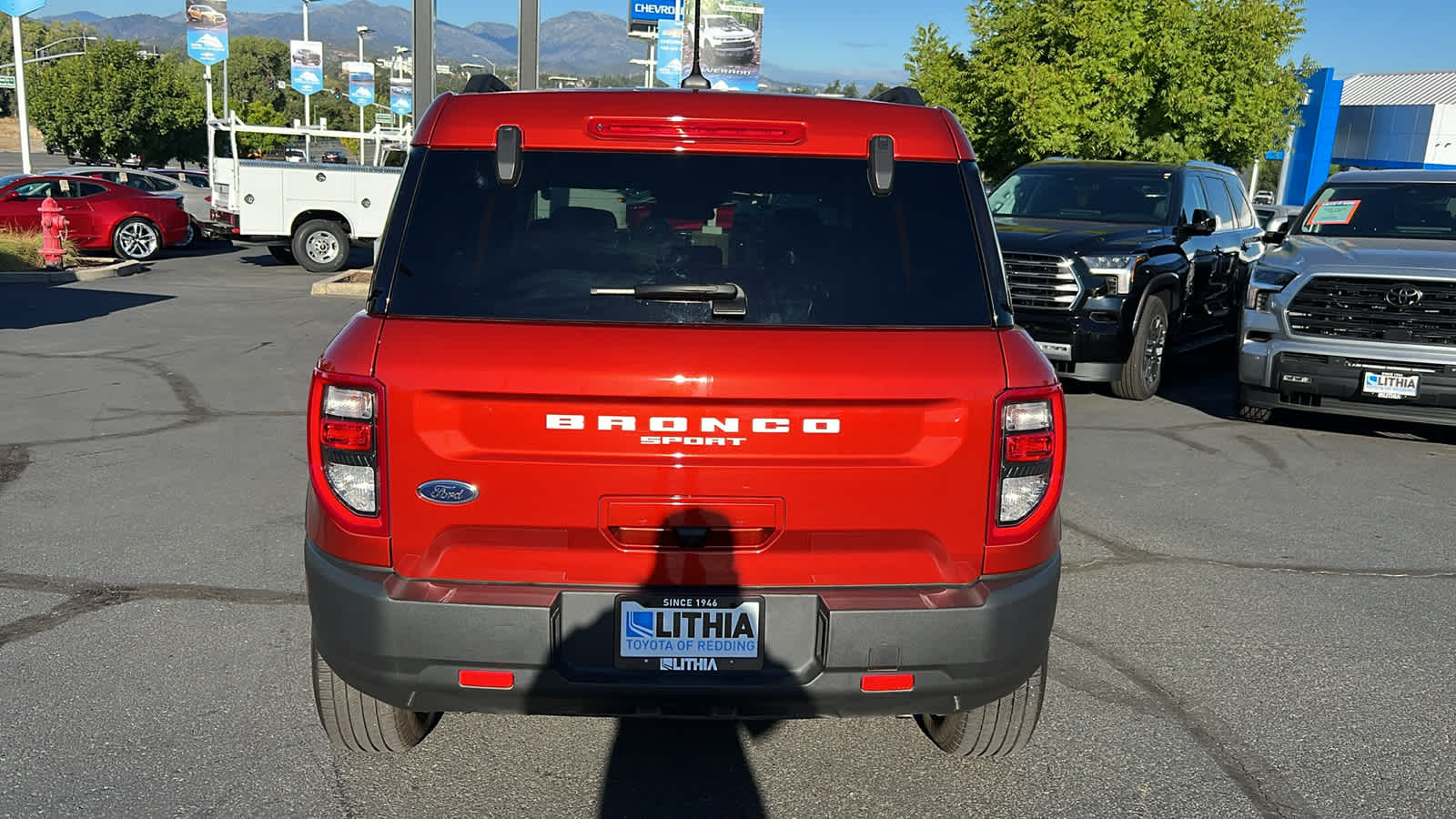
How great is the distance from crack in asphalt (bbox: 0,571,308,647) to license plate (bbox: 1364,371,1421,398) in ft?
23.9

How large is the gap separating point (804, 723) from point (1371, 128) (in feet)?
190

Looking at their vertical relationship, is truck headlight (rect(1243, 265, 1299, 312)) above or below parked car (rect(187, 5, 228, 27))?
below

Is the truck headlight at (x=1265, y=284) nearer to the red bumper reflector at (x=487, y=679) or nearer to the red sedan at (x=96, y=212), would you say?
the red bumper reflector at (x=487, y=679)

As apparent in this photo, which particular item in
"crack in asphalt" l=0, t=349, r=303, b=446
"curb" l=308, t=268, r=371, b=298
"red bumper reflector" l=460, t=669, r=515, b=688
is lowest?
"curb" l=308, t=268, r=371, b=298

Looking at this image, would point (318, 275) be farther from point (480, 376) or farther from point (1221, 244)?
point (480, 376)

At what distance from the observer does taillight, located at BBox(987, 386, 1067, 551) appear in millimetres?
3109

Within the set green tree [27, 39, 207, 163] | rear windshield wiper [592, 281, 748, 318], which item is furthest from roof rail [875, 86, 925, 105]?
green tree [27, 39, 207, 163]

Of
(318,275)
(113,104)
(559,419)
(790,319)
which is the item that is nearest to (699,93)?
(790,319)

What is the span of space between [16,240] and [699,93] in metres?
19.5

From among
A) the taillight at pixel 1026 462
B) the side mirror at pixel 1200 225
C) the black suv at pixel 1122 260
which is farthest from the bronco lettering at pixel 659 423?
the side mirror at pixel 1200 225

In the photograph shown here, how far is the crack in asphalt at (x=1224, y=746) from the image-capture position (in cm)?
364

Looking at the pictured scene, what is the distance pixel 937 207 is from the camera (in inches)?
131

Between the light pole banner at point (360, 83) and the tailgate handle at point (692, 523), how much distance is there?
181 feet

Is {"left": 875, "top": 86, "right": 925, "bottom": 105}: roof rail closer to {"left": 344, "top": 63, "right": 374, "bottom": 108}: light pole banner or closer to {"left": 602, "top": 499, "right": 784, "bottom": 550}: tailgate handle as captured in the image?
{"left": 602, "top": 499, "right": 784, "bottom": 550}: tailgate handle
